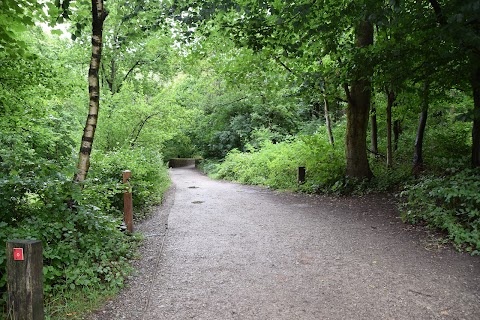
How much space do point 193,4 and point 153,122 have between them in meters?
9.94

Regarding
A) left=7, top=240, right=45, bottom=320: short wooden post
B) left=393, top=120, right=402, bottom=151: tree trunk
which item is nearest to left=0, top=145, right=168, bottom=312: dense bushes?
left=7, top=240, right=45, bottom=320: short wooden post

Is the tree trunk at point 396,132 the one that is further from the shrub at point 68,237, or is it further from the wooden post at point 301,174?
the shrub at point 68,237

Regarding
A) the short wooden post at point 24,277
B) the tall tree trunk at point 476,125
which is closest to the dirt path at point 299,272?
the short wooden post at point 24,277

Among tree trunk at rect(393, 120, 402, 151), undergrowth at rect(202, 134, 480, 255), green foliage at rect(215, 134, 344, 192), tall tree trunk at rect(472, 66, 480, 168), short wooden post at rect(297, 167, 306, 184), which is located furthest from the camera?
tree trunk at rect(393, 120, 402, 151)

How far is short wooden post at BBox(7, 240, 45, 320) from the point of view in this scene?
2.78 m

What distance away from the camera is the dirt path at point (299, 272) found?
3.72 meters

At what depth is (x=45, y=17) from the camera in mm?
5266

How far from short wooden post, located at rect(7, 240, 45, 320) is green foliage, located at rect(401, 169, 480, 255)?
18.2 ft

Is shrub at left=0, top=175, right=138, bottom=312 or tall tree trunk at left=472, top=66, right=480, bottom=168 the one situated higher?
tall tree trunk at left=472, top=66, right=480, bottom=168

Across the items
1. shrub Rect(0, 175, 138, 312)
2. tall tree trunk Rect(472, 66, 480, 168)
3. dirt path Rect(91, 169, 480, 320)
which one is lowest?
dirt path Rect(91, 169, 480, 320)

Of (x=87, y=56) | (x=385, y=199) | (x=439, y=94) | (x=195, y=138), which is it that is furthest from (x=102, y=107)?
(x=195, y=138)

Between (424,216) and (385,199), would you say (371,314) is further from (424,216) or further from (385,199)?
(385,199)

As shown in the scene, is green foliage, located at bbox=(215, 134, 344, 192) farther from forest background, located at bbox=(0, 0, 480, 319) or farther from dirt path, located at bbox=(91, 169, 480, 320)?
dirt path, located at bbox=(91, 169, 480, 320)

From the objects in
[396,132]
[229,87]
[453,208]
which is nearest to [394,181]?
[453,208]
